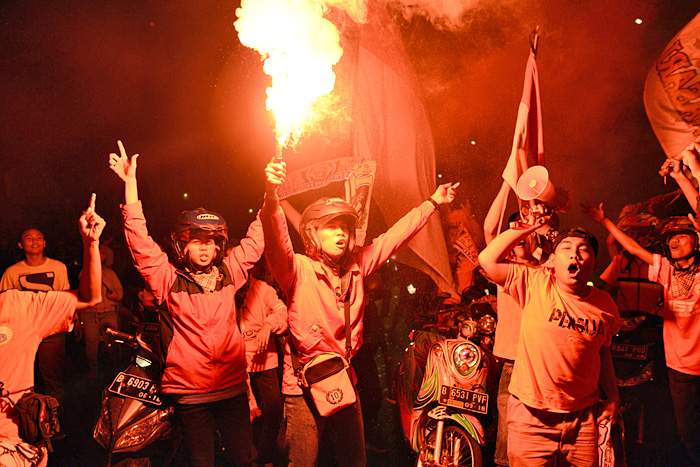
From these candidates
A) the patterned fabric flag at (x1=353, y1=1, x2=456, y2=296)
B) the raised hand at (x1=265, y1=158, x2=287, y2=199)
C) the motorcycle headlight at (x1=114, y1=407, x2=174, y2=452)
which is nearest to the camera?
the raised hand at (x1=265, y1=158, x2=287, y2=199)

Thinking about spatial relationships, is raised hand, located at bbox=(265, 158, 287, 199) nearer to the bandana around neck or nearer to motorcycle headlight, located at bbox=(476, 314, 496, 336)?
the bandana around neck

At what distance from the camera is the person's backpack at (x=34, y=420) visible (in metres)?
3.95

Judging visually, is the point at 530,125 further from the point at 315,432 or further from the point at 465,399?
the point at 315,432

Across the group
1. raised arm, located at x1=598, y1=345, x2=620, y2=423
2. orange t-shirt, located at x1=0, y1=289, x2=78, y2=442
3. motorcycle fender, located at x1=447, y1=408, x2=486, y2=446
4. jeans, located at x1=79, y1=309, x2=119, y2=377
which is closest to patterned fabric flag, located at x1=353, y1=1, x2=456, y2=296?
motorcycle fender, located at x1=447, y1=408, x2=486, y2=446

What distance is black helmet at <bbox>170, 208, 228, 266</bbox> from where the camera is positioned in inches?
167

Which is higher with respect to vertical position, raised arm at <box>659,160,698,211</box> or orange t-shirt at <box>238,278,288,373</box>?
raised arm at <box>659,160,698,211</box>

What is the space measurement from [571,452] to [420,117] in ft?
16.6

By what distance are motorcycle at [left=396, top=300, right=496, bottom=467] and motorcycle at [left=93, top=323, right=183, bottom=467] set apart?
2441mm

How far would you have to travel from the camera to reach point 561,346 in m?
3.70

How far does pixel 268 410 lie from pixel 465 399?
2.16 meters

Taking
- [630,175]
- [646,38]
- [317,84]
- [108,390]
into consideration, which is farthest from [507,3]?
[108,390]

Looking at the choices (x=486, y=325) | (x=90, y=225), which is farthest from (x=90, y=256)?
(x=486, y=325)

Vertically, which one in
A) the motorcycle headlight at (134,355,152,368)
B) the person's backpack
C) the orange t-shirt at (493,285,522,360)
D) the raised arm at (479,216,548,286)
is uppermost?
the raised arm at (479,216,548,286)

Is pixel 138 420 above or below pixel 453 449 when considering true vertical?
above
